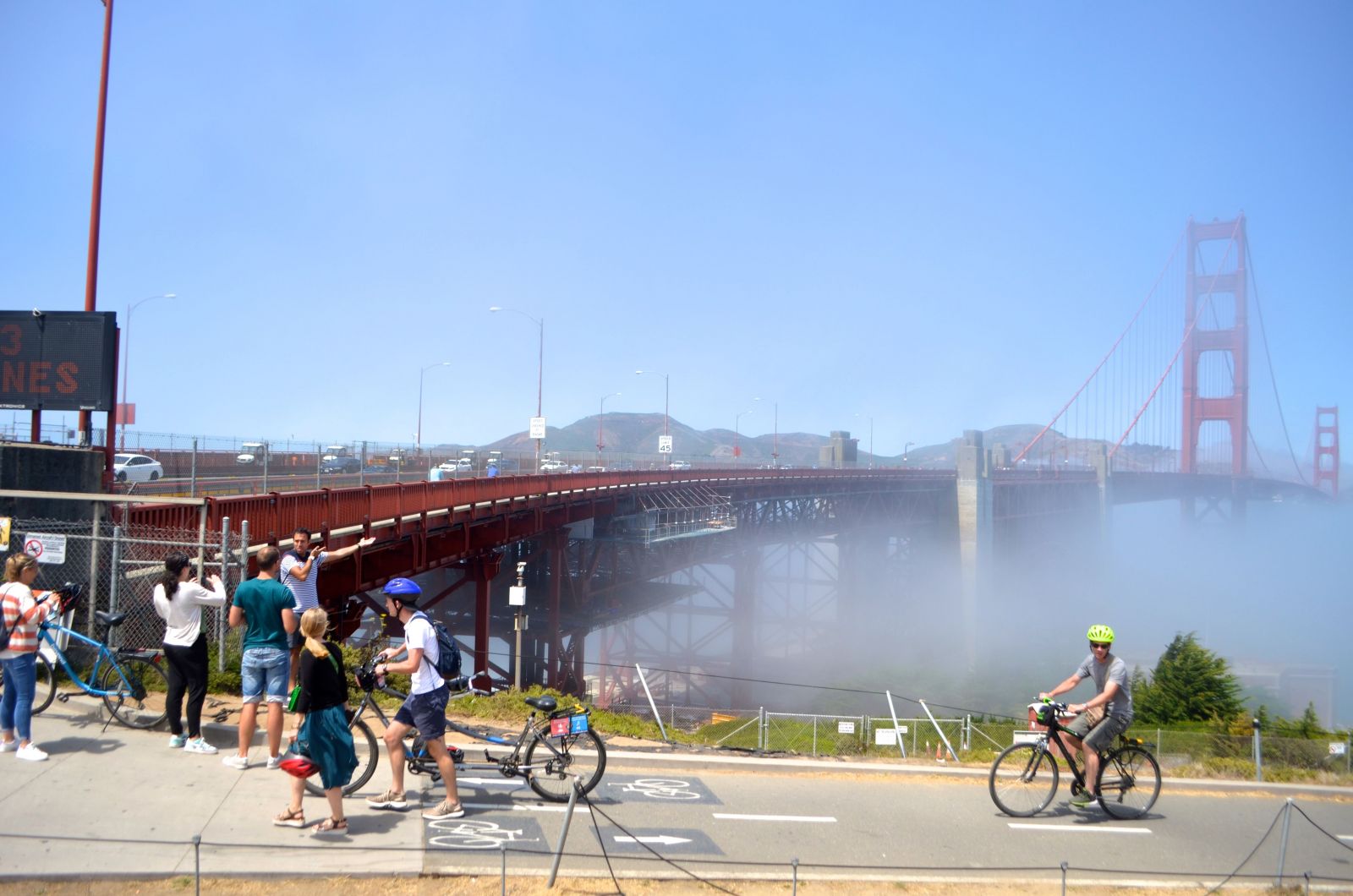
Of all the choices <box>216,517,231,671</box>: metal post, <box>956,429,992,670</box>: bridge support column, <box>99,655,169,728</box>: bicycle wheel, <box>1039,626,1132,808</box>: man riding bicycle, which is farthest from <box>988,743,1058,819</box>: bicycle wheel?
<box>956,429,992,670</box>: bridge support column

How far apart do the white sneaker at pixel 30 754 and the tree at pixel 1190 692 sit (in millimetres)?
21012

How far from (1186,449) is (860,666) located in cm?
6339

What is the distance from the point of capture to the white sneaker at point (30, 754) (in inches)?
314

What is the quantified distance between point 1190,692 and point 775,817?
1824cm

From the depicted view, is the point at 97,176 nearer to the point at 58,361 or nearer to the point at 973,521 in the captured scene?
the point at 58,361

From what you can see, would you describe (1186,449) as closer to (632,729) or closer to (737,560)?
(737,560)

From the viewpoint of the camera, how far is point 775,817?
8.14m

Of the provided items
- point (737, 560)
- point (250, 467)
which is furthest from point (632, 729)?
point (737, 560)

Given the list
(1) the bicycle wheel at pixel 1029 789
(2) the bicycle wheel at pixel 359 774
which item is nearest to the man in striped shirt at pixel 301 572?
(2) the bicycle wheel at pixel 359 774

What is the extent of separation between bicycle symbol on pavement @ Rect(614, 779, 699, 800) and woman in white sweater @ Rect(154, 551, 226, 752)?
3.79 m

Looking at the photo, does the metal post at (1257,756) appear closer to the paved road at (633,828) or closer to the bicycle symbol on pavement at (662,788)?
the paved road at (633,828)

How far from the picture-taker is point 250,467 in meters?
27.2

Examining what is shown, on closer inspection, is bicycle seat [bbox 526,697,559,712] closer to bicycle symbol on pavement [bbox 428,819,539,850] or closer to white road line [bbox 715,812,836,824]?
bicycle symbol on pavement [bbox 428,819,539,850]

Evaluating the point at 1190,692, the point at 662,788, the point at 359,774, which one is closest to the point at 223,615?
the point at 359,774
